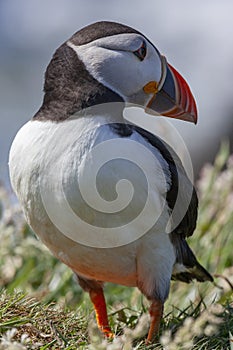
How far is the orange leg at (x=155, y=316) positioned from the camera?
401 cm

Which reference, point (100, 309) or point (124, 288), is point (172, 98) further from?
point (124, 288)

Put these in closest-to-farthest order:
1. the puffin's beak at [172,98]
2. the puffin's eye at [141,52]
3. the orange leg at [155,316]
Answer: the orange leg at [155,316] < the puffin's eye at [141,52] < the puffin's beak at [172,98]

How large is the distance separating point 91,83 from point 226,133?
30.6 ft

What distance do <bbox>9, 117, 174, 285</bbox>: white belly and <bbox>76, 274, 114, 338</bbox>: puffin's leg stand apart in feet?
1.22

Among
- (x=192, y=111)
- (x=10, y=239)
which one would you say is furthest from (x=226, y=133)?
(x=192, y=111)

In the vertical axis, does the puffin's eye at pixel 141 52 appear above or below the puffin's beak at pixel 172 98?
above

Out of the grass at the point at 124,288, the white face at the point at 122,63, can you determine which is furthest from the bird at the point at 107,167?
the grass at the point at 124,288

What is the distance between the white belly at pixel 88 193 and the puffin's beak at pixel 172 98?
14.6 inches

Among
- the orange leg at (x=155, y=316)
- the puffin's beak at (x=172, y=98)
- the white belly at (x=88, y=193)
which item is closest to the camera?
the white belly at (x=88, y=193)

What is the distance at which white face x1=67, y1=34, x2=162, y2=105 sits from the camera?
402 centimetres

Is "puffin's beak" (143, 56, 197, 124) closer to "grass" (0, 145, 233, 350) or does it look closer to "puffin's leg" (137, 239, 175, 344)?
"puffin's leg" (137, 239, 175, 344)

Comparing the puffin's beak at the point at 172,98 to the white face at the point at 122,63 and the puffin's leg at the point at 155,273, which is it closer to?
the white face at the point at 122,63

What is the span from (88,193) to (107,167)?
158 millimetres

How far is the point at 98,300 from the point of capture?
4.44 meters
